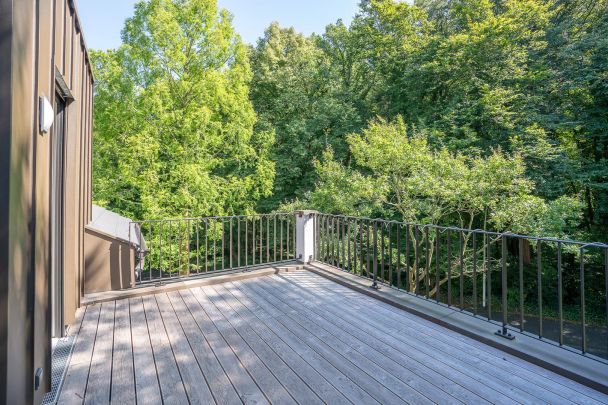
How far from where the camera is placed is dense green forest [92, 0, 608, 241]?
8672 millimetres

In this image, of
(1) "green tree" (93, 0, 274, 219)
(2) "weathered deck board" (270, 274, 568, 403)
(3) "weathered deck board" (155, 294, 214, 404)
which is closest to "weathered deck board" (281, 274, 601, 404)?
(2) "weathered deck board" (270, 274, 568, 403)

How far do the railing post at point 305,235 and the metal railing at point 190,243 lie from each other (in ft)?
0.53

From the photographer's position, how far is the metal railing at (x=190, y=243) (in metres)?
4.10

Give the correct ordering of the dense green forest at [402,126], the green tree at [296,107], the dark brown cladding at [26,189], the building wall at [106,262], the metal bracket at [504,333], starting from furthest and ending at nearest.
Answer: the green tree at [296,107] → the dense green forest at [402,126] → the building wall at [106,262] → the metal bracket at [504,333] → the dark brown cladding at [26,189]

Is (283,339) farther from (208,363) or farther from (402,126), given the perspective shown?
(402,126)

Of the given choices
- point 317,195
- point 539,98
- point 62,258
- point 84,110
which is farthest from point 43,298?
point 539,98

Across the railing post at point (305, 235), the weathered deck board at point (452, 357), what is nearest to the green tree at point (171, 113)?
the railing post at point (305, 235)

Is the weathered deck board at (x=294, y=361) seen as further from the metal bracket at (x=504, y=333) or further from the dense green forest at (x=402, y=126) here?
the dense green forest at (x=402, y=126)

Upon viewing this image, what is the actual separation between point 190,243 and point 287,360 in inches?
383

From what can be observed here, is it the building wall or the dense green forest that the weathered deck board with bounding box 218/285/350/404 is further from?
the dense green forest

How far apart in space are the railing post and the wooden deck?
59.0 inches

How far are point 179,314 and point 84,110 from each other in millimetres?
2180

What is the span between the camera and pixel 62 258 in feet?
8.76

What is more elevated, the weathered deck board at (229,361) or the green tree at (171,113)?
the green tree at (171,113)
